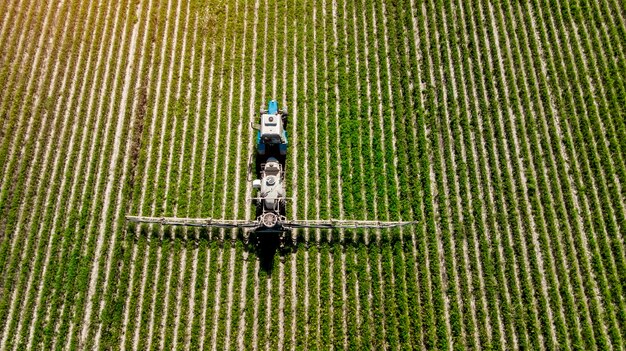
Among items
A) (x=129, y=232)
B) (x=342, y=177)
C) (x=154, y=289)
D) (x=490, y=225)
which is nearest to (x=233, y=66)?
(x=342, y=177)

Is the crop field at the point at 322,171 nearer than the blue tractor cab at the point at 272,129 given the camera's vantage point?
Yes

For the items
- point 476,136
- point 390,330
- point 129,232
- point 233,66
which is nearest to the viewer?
point 390,330

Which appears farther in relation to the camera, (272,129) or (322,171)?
(322,171)

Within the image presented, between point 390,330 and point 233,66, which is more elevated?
point 233,66

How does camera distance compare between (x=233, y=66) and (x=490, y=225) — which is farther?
(x=233, y=66)

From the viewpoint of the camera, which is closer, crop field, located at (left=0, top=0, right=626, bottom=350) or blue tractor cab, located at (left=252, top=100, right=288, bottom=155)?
Answer: crop field, located at (left=0, top=0, right=626, bottom=350)

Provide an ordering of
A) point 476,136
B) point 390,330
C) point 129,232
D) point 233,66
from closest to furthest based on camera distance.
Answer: point 390,330, point 129,232, point 476,136, point 233,66

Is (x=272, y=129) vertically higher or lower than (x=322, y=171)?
higher

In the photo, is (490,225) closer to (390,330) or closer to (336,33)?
(390,330)
